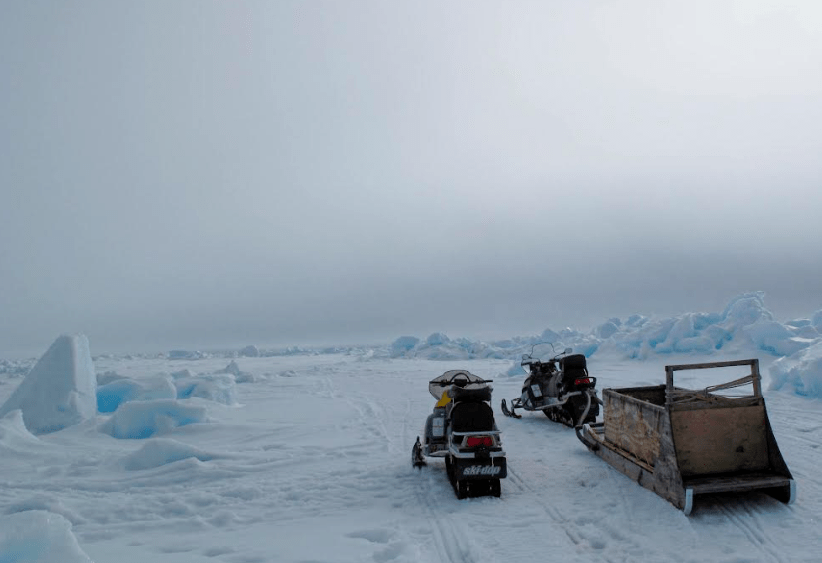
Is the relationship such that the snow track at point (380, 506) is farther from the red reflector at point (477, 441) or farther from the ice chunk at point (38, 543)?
the ice chunk at point (38, 543)

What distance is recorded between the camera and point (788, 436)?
766 cm

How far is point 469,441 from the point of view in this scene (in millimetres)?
5414

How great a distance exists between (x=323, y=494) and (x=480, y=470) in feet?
6.19

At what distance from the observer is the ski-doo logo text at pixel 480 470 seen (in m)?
5.34

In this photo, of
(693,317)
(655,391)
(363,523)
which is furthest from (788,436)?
(693,317)

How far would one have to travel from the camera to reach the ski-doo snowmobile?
536 centimetres

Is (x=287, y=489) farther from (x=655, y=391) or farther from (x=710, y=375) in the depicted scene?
(x=710, y=375)

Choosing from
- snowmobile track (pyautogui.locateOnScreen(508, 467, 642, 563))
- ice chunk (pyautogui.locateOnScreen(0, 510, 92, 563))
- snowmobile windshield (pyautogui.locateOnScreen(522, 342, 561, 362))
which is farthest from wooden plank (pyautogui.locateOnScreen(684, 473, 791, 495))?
snowmobile windshield (pyautogui.locateOnScreen(522, 342, 561, 362))

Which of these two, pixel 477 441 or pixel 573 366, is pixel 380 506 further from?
pixel 573 366

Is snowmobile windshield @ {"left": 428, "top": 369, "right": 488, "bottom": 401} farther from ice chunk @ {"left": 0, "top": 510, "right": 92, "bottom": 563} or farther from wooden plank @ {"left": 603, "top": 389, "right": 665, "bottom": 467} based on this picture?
ice chunk @ {"left": 0, "top": 510, "right": 92, "bottom": 563}

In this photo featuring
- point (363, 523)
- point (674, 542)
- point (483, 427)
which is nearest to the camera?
point (674, 542)

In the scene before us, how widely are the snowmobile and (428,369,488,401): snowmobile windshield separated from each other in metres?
3.06

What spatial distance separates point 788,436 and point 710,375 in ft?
29.1

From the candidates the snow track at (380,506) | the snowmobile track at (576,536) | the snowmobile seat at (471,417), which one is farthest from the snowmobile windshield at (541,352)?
the snowmobile track at (576,536)
